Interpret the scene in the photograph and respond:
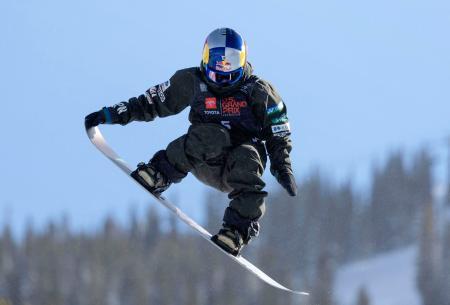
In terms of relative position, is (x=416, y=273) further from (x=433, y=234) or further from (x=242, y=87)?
(x=242, y=87)

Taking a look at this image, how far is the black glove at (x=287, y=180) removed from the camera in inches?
543

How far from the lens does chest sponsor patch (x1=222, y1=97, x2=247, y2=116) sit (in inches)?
555

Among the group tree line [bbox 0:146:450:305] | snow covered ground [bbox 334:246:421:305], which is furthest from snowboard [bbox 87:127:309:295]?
snow covered ground [bbox 334:246:421:305]

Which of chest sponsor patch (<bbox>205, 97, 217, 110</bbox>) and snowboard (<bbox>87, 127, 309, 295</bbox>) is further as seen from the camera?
snowboard (<bbox>87, 127, 309, 295</bbox>)

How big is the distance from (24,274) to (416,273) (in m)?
25.1

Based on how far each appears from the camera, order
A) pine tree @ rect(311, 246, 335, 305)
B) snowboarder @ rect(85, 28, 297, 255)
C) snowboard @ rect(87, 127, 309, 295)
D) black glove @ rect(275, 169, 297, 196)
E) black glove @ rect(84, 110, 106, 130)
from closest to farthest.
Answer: black glove @ rect(275, 169, 297, 196), snowboarder @ rect(85, 28, 297, 255), snowboard @ rect(87, 127, 309, 295), black glove @ rect(84, 110, 106, 130), pine tree @ rect(311, 246, 335, 305)

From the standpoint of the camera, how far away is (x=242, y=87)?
1413 cm

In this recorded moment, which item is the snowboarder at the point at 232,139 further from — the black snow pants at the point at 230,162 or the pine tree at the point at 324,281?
the pine tree at the point at 324,281

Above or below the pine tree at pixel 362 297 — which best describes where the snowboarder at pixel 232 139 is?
above

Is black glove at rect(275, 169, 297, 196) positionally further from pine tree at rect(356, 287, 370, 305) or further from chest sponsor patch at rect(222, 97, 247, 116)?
pine tree at rect(356, 287, 370, 305)

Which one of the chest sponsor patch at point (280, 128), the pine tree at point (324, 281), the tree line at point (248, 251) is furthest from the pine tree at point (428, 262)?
the chest sponsor patch at point (280, 128)

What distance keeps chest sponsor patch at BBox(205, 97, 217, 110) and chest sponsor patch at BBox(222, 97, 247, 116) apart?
0.10 metres

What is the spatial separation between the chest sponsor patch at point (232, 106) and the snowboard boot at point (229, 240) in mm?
1223

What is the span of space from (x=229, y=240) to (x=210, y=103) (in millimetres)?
1468
